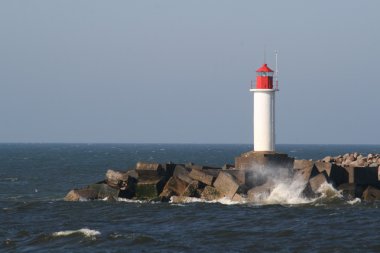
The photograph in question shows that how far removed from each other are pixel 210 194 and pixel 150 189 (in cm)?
242

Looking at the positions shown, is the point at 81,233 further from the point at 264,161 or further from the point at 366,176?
the point at 366,176

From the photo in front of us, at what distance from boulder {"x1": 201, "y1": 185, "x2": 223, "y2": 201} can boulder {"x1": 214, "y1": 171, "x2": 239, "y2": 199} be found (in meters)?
0.14

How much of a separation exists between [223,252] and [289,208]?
796cm

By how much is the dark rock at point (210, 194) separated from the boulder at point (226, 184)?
0.15 m

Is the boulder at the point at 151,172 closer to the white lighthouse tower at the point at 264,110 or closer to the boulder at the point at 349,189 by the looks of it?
the white lighthouse tower at the point at 264,110

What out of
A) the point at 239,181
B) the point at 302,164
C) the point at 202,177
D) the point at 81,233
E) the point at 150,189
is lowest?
the point at 81,233

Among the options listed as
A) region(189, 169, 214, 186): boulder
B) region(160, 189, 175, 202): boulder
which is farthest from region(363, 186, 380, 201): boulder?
region(160, 189, 175, 202): boulder

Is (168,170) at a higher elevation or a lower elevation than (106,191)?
higher

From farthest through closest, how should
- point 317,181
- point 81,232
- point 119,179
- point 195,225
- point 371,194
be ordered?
point 119,179 → point 371,194 → point 317,181 → point 195,225 → point 81,232

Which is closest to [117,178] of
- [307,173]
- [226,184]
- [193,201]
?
[193,201]

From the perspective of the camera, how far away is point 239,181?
29.8 metres

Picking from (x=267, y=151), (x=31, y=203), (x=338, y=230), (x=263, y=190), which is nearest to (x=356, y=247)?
(x=338, y=230)

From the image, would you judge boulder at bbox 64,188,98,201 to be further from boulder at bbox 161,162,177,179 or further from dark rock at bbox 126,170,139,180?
boulder at bbox 161,162,177,179

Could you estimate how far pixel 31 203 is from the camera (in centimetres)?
3156
